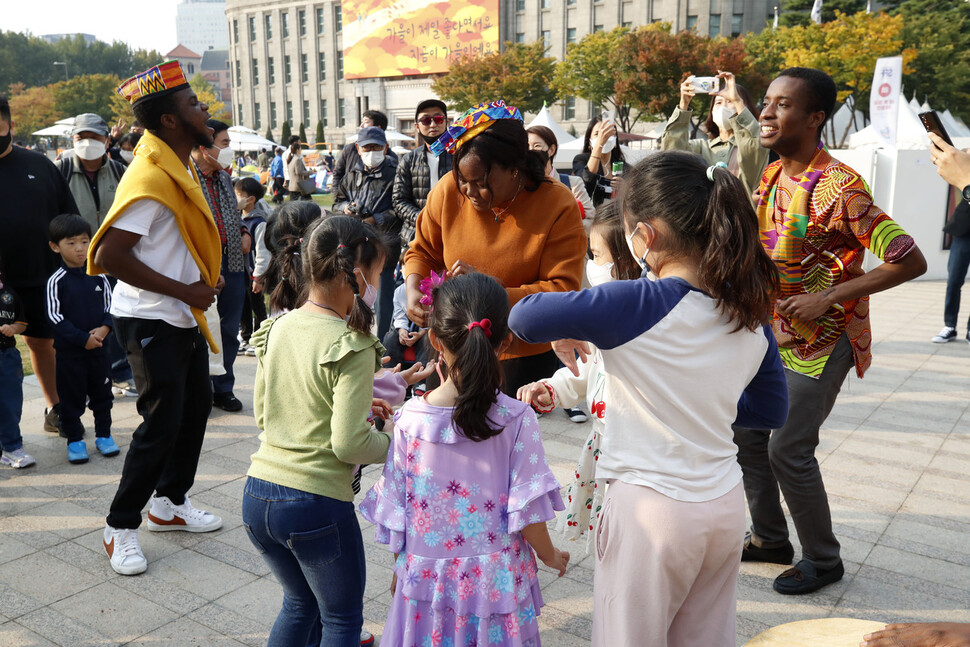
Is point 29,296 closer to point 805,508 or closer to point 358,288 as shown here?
point 358,288

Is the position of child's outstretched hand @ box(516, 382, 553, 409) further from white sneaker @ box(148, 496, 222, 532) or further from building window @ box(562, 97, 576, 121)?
building window @ box(562, 97, 576, 121)

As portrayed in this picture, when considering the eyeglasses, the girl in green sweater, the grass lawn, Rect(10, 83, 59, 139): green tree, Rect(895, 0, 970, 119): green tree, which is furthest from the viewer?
Rect(10, 83, 59, 139): green tree

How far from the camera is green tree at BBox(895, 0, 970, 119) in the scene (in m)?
34.8

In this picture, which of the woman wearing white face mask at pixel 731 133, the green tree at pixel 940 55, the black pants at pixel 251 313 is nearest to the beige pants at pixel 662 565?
the woman wearing white face mask at pixel 731 133

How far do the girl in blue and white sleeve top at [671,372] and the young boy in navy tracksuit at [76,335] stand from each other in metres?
4.04

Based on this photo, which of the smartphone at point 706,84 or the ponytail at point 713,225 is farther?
the smartphone at point 706,84

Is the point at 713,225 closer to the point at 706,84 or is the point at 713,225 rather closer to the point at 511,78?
the point at 706,84

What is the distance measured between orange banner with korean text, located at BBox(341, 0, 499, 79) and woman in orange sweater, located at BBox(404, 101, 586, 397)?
60.3 metres

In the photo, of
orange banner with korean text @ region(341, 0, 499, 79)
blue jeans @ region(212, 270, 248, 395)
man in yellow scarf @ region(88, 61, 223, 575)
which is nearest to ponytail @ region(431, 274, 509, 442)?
man in yellow scarf @ region(88, 61, 223, 575)

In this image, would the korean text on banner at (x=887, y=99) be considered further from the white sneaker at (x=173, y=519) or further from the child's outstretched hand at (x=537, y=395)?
the white sneaker at (x=173, y=519)

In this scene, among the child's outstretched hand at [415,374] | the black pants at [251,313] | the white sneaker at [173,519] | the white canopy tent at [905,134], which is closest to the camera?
the child's outstretched hand at [415,374]

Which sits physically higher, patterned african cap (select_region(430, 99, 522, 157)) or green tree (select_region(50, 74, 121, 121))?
green tree (select_region(50, 74, 121, 121))

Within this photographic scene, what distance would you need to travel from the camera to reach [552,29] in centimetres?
5803

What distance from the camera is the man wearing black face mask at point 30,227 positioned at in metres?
4.78
